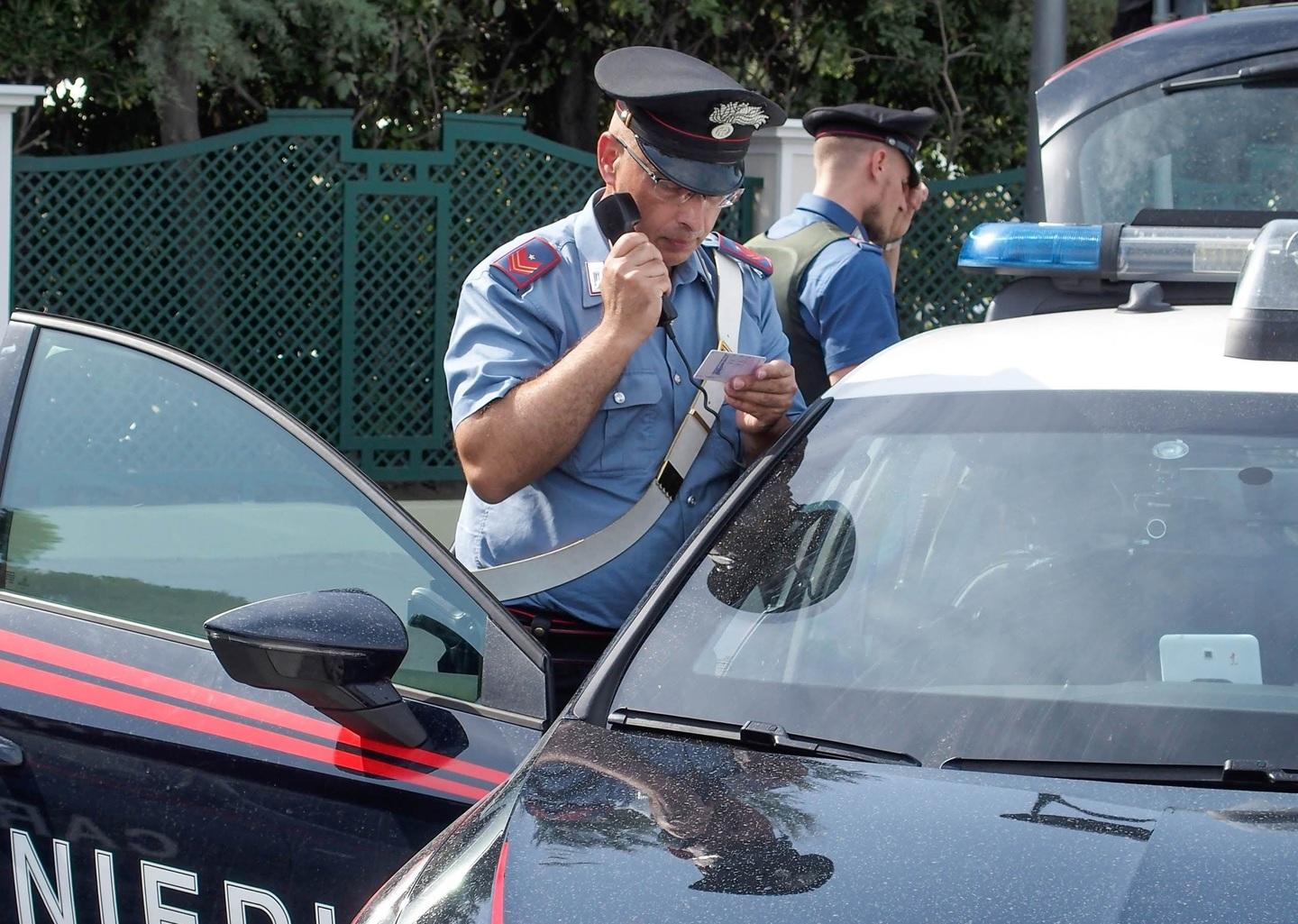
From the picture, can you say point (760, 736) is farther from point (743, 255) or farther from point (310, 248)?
point (310, 248)

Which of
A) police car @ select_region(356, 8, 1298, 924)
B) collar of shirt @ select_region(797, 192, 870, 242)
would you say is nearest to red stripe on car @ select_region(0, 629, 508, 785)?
police car @ select_region(356, 8, 1298, 924)

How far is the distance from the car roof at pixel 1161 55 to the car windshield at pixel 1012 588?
187cm

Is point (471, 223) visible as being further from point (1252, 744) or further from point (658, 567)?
point (1252, 744)

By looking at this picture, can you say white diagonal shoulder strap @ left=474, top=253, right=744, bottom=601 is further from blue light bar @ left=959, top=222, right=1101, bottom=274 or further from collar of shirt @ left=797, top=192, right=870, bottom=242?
collar of shirt @ left=797, top=192, right=870, bottom=242

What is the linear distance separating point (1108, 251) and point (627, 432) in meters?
1.06

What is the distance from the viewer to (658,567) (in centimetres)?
297

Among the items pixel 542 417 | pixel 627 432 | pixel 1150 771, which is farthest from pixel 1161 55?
pixel 1150 771

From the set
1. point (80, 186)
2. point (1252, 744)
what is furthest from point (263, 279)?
point (1252, 744)

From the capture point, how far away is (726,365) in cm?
284

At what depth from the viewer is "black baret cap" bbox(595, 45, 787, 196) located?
9.67 ft

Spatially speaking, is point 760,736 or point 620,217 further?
point 620,217

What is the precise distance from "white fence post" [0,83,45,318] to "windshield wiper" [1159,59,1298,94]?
4.90 metres

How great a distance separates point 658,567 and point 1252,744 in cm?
118

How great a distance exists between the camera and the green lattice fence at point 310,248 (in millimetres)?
8195
